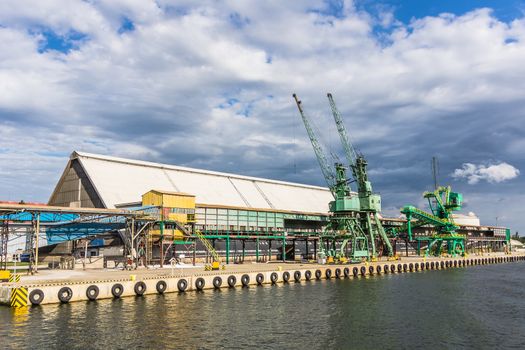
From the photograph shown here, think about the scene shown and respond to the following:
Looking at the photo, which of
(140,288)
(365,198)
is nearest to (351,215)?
(365,198)

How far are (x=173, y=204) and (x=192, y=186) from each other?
4386cm

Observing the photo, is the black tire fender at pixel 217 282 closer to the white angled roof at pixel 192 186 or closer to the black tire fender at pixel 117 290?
the black tire fender at pixel 117 290

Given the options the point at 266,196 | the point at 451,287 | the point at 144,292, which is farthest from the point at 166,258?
the point at 266,196

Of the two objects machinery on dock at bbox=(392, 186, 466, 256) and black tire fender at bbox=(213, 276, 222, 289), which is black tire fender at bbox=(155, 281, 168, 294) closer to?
black tire fender at bbox=(213, 276, 222, 289)

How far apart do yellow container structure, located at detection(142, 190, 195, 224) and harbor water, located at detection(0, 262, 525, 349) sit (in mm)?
27362

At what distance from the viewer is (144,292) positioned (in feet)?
171

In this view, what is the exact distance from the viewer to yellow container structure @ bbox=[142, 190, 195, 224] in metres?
81.5

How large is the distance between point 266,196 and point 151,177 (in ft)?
133

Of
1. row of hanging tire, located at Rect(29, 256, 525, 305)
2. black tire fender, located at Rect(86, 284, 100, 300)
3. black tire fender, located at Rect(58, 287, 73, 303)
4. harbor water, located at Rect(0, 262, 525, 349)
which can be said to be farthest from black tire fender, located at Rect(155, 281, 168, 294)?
black tire fender, located at Rect(58, 287, 73, 303)

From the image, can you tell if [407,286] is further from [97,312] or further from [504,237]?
[504,237]

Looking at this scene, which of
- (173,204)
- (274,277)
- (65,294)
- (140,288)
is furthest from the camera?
(173,204)

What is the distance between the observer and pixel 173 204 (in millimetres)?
83188

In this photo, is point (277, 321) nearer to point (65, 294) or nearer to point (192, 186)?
point (65, 294)

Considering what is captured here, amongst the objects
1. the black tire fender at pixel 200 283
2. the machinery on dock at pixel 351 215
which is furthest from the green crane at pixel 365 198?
the black tire fender at pixel 200 283
